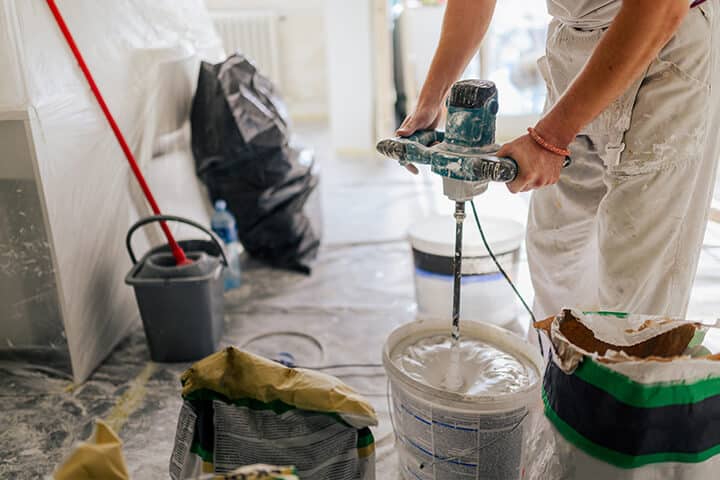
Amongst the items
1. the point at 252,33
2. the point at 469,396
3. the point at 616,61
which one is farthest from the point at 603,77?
the point at 252,33

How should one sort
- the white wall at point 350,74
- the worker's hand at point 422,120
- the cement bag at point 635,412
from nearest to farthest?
the cement bag at point 635,412 → the worker's hand at point 422,120 → the white wall at point 350,74

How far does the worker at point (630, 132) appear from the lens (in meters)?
0.90

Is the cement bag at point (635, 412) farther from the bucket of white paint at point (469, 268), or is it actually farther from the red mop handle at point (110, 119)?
the red mop handle at point (110, 119)

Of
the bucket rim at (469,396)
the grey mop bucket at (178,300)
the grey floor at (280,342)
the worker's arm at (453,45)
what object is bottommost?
the grey floor at (280,342)

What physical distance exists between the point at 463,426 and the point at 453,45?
756 mm

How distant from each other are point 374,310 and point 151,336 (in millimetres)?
715

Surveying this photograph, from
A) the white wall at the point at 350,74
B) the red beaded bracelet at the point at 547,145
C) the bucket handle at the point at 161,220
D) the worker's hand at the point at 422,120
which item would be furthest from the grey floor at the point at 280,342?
the white wall at the point at 350,74

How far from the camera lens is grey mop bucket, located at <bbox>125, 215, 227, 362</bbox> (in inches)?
63.5

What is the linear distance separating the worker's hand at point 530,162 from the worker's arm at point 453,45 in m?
0.31

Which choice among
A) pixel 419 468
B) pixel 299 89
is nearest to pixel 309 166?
pixel 419 468

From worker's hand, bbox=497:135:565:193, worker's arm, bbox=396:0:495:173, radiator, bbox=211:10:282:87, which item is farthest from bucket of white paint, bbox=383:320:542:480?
radiator, bbox=211:10:282:87

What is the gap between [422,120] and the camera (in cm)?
120

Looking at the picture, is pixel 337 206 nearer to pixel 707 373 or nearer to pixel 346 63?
pixel 346 63

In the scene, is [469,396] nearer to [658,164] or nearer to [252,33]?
[658,164]
